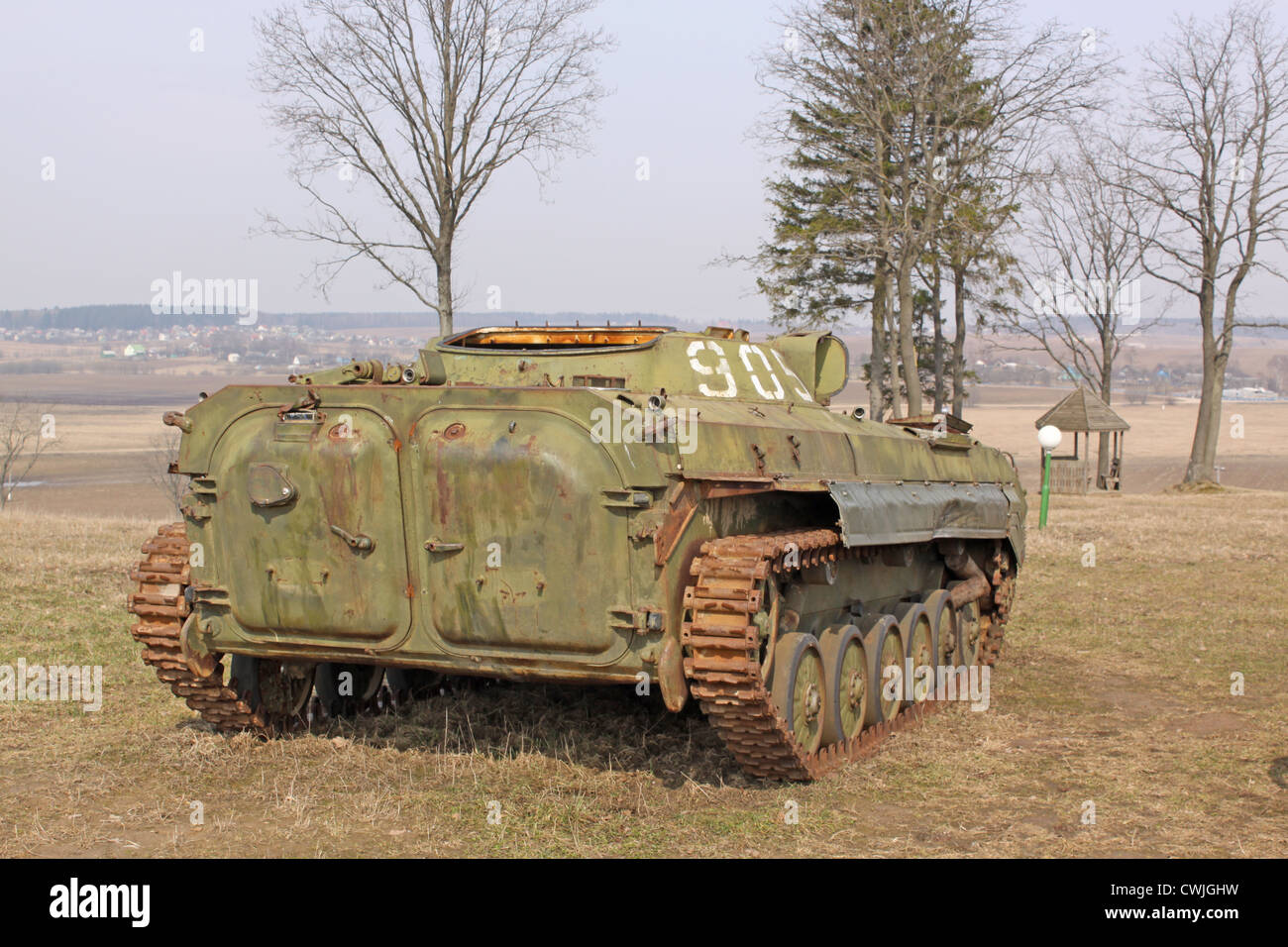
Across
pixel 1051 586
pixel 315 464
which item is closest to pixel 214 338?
pixel 1051 586

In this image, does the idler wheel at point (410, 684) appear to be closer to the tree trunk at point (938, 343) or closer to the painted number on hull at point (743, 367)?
the painted number on hull at point (743, 367)

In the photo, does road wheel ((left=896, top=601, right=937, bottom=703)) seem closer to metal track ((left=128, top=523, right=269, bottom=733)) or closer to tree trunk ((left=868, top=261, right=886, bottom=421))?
metal track ((left=128, top=523, right=269, bottom=733))

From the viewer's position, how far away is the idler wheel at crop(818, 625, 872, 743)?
851 cm

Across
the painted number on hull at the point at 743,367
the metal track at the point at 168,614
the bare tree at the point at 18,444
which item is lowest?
the bare tree at the point at 18,444

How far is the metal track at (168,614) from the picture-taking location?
8.25 meters

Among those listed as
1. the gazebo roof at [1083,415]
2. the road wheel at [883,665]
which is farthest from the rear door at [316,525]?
the gazebo roof at [1083,415]

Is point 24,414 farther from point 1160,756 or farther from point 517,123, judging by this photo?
point 1160,756

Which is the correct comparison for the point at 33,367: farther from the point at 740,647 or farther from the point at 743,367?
the point at 740,647

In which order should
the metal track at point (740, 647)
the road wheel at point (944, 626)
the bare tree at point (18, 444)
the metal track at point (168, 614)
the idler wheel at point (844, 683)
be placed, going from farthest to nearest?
1. the bare tree at point (18, 444)
2. the road wheel at point (944, 626)
3. the idler wheel at point (844, 683)
4. the metal track at point (168, 614)
5. the metal track at point (740, 647)

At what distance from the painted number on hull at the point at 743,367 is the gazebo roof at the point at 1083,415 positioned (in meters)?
28.7

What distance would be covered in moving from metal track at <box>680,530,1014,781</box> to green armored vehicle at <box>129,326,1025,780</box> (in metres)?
0.02

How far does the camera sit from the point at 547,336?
9.37 m

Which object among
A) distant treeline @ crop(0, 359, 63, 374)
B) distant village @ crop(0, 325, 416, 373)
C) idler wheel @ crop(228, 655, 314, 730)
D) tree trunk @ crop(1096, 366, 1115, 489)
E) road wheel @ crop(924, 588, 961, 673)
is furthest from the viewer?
distant treeline @ crop(0, 359, 63, 374)

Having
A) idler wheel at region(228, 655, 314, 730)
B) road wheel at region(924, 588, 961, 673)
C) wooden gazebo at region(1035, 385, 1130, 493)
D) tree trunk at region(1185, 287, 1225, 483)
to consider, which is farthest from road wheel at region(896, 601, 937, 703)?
tree trunk at region(1185, 287, 1225, 483)
